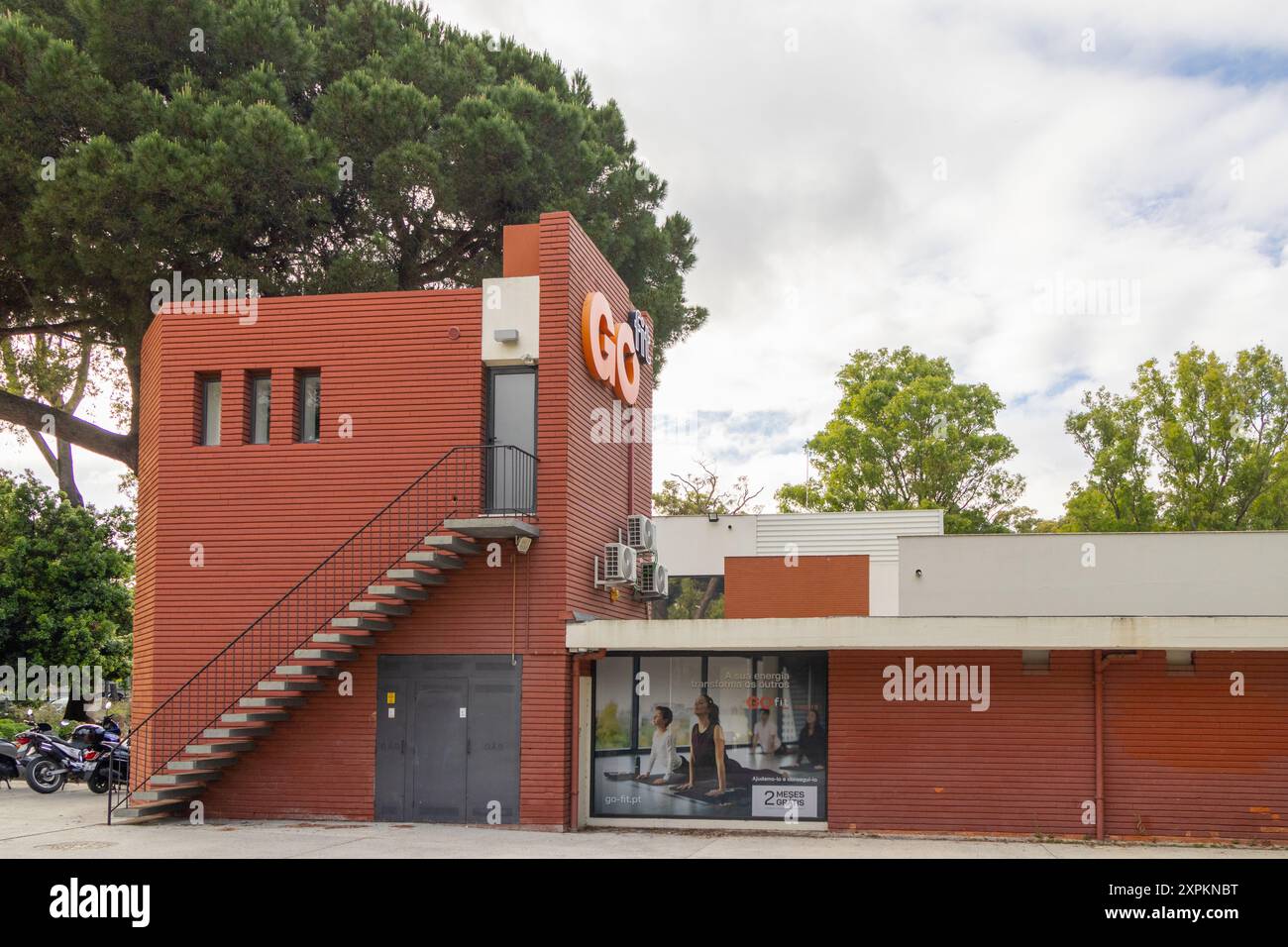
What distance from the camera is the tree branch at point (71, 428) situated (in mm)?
27719

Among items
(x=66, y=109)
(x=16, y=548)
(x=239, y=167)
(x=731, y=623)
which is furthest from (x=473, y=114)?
(x=731, y=623)

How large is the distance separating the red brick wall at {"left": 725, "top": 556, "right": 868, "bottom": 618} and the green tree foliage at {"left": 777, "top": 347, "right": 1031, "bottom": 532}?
1904cm

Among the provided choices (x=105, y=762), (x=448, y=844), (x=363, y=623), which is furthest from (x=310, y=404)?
(x=105, y=762)

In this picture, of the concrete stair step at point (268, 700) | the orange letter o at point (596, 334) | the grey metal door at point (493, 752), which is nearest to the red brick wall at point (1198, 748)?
the grey metal door at point (493, 752)

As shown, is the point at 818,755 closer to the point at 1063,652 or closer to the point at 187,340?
the point at 1063,652

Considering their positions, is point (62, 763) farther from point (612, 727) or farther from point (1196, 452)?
point (1196, 452)

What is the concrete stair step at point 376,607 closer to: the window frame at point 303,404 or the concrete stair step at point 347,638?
the concrete stair step at point 347,638

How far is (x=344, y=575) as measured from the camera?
60.4 ft

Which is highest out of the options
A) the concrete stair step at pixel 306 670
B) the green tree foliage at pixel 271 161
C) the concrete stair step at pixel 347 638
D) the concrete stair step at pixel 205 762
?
the green tree foliage at pixel 271 161

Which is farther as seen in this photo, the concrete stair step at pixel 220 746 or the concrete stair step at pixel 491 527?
the concrete stair step at pixel 220 746

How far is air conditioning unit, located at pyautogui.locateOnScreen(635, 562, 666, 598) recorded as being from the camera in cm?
2144

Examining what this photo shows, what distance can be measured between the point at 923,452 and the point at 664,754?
Result: 25421mm

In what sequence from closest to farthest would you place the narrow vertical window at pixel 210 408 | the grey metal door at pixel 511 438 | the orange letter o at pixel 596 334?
the grey metal door at pixel 511 438, the orange letter o at pixel 596 334, the narrow vertical window at pixel 210 408

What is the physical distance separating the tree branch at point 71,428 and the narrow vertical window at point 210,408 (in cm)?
976
